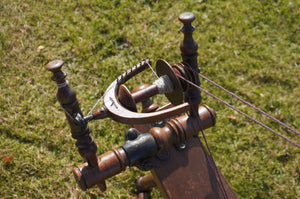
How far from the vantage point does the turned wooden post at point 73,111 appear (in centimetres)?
139

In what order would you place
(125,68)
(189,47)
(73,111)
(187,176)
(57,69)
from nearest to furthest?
(57,69) < (73,111) < (189,47) < (187,176) < (125,68)

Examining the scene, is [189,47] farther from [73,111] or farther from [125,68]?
[125,68]

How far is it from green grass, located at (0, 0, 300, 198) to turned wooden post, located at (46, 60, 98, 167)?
1.08 metres

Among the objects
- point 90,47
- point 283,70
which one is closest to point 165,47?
point 90,47

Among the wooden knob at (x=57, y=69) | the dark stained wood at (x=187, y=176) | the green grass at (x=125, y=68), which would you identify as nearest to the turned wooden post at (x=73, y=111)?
the wooden knob at (x=57, y=69)

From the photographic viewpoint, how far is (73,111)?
1493 millimetres

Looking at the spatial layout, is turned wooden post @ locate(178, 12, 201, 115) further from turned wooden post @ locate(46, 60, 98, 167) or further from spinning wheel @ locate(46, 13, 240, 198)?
turned wooden post @ locate(46, 60, 98, 167)

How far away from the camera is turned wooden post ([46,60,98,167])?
1.39m

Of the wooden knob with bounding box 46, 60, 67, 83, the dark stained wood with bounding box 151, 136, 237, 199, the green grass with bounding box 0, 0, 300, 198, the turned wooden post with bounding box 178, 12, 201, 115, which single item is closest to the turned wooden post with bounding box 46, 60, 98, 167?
the wooden knob with bounding box 46, 60, 67, 83

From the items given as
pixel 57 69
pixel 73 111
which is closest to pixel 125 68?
pixel 73 111

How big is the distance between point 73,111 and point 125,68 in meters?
1.93

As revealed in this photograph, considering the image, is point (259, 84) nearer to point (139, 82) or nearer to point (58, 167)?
point (139, 82)

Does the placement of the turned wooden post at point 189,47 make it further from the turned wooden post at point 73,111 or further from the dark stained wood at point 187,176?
the turned wooden post at point 73,111

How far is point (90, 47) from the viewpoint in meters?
3.55
